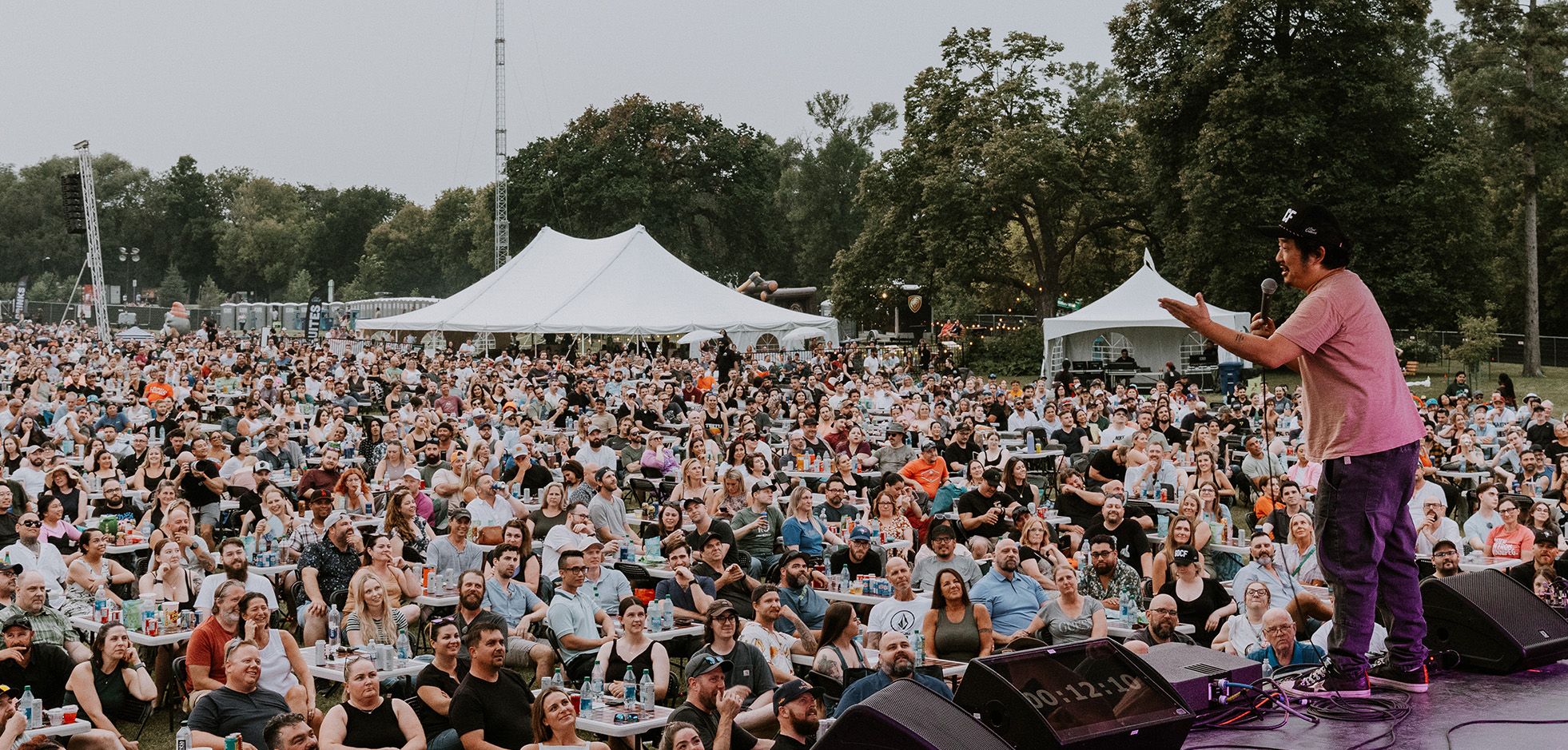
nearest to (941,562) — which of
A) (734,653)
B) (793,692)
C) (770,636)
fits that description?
(770,636)

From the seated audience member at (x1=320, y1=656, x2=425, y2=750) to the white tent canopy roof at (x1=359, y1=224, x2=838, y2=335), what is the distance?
21.6 meters

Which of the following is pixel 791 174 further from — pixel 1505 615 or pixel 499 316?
pixel 1505 615

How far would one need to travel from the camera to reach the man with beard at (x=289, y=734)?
514 cm

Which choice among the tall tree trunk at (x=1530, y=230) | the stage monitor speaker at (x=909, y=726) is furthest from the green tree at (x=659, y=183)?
the stage monitor speaker at (x=909, y=726)

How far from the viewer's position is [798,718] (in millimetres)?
5441

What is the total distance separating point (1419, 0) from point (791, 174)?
36660mm

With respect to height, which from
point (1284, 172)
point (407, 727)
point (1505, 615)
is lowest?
point (407, 727)

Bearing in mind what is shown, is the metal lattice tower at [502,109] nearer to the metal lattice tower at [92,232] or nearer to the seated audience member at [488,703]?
the metal lattice tower at [92,232]

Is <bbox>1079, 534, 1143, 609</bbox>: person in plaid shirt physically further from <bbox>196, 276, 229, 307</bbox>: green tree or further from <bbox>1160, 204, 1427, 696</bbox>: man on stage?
<bbox>196, 276, 229, 307</bbox>: green tree

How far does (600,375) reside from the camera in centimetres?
2184

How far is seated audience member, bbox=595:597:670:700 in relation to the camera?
6.79m

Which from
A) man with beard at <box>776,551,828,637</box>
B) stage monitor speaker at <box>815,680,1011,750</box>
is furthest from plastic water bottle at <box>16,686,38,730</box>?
stage monitor speaker at <box>815,680,1011,750</box>

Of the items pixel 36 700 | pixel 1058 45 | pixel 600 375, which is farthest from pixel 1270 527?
pixel 1058 45

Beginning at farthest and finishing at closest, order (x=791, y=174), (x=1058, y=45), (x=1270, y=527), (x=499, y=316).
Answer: (x=791, y=174) → (x=1058, y=45) → (x=499, y=316) → (x=1270, y=527)
